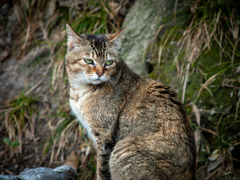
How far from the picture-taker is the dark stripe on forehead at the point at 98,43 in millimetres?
3514

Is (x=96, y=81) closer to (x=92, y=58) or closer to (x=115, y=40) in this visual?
(x=92, y=58)

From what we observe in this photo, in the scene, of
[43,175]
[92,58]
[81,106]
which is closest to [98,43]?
[92,58]

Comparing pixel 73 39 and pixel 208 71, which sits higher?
pixel 73 39

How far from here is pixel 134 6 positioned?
5711mm

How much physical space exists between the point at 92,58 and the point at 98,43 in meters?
0.23

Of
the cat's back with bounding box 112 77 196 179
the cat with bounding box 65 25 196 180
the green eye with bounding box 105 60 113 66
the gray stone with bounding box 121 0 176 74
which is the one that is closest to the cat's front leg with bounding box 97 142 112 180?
the cat with bounding box 65 25 196 180

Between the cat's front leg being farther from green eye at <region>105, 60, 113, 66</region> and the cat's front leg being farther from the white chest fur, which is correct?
green eye at <region>105, 60, 113, 66</region>

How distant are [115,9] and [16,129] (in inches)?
117

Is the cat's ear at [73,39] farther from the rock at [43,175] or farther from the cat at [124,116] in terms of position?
the rock at [43,175]

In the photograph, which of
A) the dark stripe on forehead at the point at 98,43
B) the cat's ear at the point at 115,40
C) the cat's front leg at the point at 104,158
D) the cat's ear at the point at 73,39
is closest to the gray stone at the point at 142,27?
the cat's ear at the point at 115,40

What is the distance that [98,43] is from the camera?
3.57 meters

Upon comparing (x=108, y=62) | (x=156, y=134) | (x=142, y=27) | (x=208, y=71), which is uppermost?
(x=142, y=27)

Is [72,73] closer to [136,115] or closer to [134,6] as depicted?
[136,115]

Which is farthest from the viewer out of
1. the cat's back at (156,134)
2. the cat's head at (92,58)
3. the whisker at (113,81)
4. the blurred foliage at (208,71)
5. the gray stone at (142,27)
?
the gray stone at (142,27)
